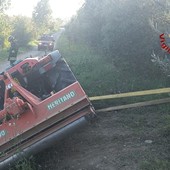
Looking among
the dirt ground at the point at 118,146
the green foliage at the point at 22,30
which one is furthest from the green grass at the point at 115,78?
the green foliage at the point at 22,30

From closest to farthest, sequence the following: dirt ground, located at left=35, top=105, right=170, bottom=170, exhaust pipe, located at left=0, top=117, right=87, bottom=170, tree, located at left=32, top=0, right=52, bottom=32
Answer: dirt ground, located at left=35, top=105, right=170, bottom=170, exhaust pipe, located at left=0, top=117, right=87, bottom=170, tree, located at left=32, top=0, right=52, bottom=32

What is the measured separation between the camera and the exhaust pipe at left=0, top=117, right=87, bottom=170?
17.4 feet

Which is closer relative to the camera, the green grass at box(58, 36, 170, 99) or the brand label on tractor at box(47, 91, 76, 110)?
the brand label on tractor at box(47, 91, 76, 110)

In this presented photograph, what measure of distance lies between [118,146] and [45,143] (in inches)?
49.7

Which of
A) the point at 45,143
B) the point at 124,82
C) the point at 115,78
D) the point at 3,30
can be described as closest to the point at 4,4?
the point at 3,30

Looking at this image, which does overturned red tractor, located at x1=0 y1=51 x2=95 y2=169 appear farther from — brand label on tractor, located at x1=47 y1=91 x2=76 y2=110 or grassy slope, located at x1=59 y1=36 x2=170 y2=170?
grassy slope, located at x1=59 y1=36 x2=170 y2=170

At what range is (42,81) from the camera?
7.39m

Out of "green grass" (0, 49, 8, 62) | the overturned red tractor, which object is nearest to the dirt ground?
the overturned red tractor

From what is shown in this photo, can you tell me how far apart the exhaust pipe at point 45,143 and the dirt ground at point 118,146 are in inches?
12.8

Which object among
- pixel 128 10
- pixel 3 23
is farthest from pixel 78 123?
pixel 3 23

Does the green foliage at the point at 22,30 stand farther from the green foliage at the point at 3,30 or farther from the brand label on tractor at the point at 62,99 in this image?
the brand label on tractor at the point at 62,99

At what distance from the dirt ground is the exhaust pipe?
33 centimetres

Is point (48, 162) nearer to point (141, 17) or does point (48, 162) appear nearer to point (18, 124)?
point (18, 124)

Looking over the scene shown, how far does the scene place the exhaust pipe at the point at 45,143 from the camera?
5.32 meters
